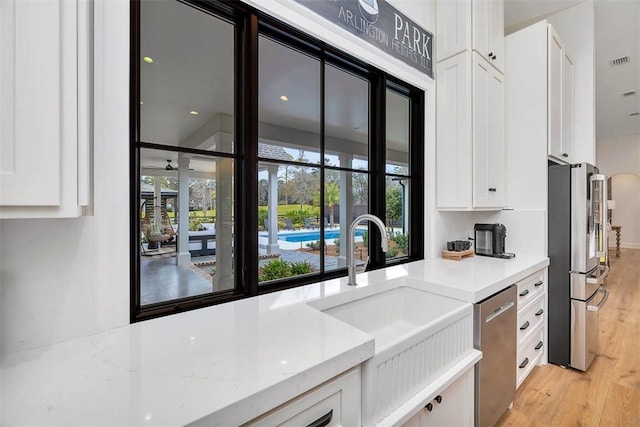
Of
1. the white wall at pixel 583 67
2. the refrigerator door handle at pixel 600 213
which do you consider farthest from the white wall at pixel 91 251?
the white wall at pixel 583 67

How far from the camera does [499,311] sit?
1653 millimetres

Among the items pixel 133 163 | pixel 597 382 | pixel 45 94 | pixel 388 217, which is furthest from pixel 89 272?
pixel 597 382

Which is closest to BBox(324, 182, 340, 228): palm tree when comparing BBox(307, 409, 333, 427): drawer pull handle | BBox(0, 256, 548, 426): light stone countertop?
BBox(0, 256, 548, 426): light stone countertop

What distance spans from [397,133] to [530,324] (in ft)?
5.59

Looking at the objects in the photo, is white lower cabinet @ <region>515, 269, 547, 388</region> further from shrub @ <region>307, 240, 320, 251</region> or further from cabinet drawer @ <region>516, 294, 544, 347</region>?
shrub @ <region>307, 240, 320, 251</region>

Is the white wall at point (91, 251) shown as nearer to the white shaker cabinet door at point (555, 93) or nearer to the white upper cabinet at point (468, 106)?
the white upper cabinet at point (468, 106)

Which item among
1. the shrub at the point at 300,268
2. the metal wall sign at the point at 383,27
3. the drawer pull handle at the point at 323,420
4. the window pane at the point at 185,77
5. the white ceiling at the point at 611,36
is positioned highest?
the white ceiling at the point at 611,36

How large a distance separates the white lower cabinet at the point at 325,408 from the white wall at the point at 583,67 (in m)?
3.36

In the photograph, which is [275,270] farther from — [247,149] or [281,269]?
[247,149]

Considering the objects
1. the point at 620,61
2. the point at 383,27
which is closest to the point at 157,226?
the point at 383,27

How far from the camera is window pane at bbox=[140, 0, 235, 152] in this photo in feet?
3.91

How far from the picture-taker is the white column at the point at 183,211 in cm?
128

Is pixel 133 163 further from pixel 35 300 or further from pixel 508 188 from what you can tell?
pixel 508 188

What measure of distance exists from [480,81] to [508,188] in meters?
0.96
